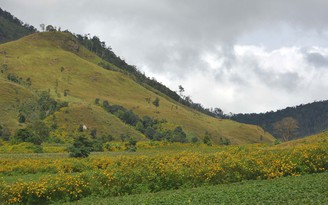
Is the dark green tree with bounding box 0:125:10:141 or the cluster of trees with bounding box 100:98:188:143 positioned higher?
the cluster of trees with bounding box 100:98:188:143

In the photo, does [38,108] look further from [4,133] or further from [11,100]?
[4,133]

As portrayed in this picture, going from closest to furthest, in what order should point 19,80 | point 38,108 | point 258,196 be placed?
point 258,196 → point 38,108 → point 19,80

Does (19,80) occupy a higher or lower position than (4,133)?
higher

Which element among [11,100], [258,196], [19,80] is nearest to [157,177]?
[258,196]

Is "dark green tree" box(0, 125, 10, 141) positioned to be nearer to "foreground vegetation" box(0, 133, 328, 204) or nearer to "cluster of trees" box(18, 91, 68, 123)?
"cluster of trees" box(18, 91, 68, 123)

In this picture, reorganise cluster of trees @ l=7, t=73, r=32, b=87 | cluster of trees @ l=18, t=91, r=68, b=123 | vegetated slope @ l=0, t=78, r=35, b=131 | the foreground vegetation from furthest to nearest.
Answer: cluster of trees @ l=7, t=73, r=32, b=87 < cluster of trees @ l=18, t=91, r=68, b=123 < vegetated slope @ l=0, t=78, r=35, b=131 < the foreground vegetation

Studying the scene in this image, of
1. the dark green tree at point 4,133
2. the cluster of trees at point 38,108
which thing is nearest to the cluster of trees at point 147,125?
the cluster of trees at point 38,108

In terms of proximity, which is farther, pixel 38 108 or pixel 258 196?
pixel 38 108

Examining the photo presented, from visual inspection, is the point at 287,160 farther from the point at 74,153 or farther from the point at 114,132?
the point at 114,132

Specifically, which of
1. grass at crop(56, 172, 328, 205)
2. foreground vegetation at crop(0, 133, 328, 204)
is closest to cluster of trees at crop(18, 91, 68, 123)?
foreground vegetation at crop(0, 133, 328, 204)

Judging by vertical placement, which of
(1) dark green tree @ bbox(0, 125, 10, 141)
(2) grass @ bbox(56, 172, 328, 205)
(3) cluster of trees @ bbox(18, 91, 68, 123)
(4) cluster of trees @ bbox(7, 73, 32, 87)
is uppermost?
(4) cluster of trees @ bbox(7, 73, 32, 87)

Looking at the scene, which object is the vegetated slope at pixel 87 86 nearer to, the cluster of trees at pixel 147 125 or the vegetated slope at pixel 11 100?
the cluster of trees at pixel 147 125

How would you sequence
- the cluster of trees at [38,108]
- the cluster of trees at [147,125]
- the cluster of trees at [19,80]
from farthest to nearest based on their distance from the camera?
the cluster of trees at [19,80], the cluster of trees at [147,125], the cluster of trees at [38,108]

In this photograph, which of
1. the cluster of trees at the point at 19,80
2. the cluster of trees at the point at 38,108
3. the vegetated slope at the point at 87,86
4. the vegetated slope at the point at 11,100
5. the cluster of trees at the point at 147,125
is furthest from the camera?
the vegetated slope at the point at 87,86
